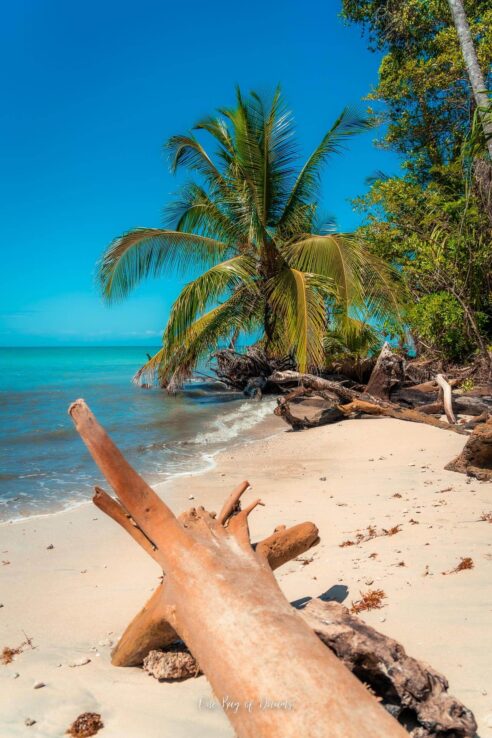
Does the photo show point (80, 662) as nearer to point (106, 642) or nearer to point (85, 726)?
point (106, 642)

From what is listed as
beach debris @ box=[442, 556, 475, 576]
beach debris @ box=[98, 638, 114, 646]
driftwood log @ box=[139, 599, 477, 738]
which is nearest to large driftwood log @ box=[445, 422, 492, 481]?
beach debris @ box=[442, 556, 475, 576]

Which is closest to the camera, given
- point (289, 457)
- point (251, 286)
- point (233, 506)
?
point (233, 506)

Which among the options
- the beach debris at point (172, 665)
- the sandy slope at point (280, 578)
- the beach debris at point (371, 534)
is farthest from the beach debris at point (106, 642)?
the beach debris at point (371, 534)

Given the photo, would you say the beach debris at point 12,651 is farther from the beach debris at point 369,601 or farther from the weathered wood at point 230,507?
the beach debris at point 369,601

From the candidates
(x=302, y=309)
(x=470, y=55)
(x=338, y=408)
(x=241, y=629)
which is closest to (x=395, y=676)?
(x=241, y=629)

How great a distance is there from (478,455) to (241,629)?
4203 mm

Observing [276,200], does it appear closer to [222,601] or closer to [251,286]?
[251,286]

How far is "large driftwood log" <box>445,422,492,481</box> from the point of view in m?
4.94

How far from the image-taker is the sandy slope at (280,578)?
2012mm

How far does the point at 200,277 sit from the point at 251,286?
1.68 metres

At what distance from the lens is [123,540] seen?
453 cm

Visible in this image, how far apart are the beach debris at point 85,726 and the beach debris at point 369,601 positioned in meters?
1.36

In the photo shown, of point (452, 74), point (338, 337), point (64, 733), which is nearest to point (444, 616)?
point (64, 733)

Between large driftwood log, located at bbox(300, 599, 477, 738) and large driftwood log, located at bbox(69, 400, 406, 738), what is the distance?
0.17 m
